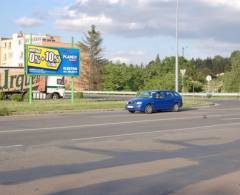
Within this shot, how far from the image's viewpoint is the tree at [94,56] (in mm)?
100625

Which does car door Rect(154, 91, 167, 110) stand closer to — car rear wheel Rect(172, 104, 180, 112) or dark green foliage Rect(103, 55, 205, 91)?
car rear wheel Rect(172, 104, 180, 112)

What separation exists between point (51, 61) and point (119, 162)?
29.9m

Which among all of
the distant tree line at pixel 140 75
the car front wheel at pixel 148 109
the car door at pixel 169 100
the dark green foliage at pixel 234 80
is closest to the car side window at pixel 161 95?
the car door at pixel 169 100

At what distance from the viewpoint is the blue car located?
102 ft

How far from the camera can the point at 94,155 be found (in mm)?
12078

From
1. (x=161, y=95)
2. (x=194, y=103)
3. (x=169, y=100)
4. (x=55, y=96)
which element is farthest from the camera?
(x=55, y=96)

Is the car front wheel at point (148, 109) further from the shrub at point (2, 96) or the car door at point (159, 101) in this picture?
the shrub at point (2, 96)

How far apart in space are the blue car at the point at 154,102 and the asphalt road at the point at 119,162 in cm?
1276

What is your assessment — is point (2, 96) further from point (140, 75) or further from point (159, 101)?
point (140, 75)

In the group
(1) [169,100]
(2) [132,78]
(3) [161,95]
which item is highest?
(2) [132,78]

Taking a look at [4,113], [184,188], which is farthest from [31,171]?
[4,113]

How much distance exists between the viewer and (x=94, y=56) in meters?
103

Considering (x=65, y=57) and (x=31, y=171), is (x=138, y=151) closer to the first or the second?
(x=31, y=171)

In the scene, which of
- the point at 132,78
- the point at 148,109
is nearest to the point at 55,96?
the point at 148,109
